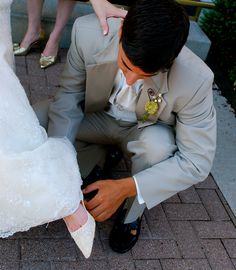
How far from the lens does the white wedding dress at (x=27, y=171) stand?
4.90ft

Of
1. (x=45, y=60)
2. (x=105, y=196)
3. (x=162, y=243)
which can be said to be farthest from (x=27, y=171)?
(x=45, y=60)

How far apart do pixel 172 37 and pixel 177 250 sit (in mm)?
1159

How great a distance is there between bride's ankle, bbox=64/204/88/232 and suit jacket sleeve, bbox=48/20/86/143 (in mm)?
470

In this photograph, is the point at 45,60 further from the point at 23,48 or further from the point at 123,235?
the point at 123,235

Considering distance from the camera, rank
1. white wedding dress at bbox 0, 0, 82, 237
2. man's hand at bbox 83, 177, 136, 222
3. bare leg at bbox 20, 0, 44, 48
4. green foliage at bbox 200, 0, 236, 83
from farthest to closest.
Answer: green foliage at bbox 200, 0, 236, 83, bare leg at bbox 20, 0, 44, 48, man's hand at bbox 83, 177, 136, 222, white wedding dress at bbox 0, 0, 82, 237

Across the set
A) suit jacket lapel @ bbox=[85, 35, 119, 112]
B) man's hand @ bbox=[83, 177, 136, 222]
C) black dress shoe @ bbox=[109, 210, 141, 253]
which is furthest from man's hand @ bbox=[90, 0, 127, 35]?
black dress shoe @ bbox=[109, 210, 141, 253]

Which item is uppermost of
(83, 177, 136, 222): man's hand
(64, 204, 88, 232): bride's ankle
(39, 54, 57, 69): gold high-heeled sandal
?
(64, 204, 88, 232): bride's ankle

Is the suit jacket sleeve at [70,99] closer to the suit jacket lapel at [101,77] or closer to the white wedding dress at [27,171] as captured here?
the suit jacket lapel at [101,77]

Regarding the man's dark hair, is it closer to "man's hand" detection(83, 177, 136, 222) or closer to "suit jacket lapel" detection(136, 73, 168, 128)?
"suit jacket lapel" detection(136, 73, 168, 128)

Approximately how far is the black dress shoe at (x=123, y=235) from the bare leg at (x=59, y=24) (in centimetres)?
163

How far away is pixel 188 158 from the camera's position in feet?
6.48

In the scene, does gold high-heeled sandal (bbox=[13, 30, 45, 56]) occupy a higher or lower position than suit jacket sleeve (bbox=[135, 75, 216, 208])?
lower

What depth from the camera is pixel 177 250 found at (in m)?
2.30

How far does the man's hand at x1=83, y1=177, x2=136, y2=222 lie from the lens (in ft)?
6.14
